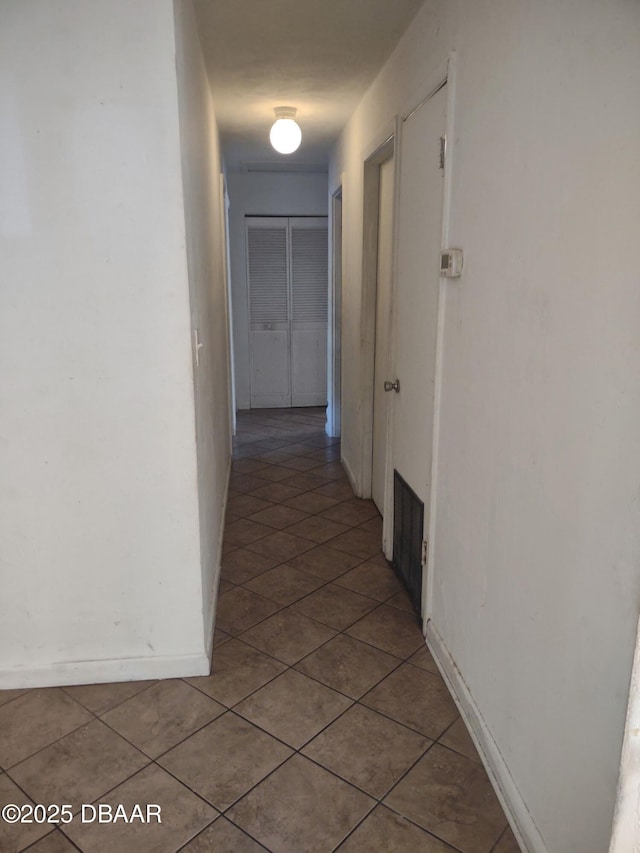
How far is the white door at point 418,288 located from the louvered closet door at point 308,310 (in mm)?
3689

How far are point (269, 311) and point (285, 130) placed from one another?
291 centimetres

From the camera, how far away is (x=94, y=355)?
6.19ft

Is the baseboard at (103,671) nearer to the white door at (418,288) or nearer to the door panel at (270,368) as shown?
the white door at (418,288)

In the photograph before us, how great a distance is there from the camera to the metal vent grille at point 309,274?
6277mm

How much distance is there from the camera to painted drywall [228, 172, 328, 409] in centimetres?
608

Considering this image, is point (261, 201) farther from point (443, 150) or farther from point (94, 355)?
point (94, 355)

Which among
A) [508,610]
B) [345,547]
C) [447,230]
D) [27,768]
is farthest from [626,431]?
[345,547]

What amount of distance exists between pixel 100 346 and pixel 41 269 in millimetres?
279

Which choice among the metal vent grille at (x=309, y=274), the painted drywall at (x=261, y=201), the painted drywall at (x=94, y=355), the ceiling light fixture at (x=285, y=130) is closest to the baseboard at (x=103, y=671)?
the painted drywall at (x=94, y=355)

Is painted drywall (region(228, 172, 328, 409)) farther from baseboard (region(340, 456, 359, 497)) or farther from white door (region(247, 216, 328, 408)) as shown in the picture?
baseboard (region(340, 456, 359, 497))

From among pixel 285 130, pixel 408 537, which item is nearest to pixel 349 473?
pixel 408 537

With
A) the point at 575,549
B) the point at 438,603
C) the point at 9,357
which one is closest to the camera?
the point at 575,549

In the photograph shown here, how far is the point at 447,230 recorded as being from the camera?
1.99 m

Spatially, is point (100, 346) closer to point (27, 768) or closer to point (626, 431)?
point (27, 768)
